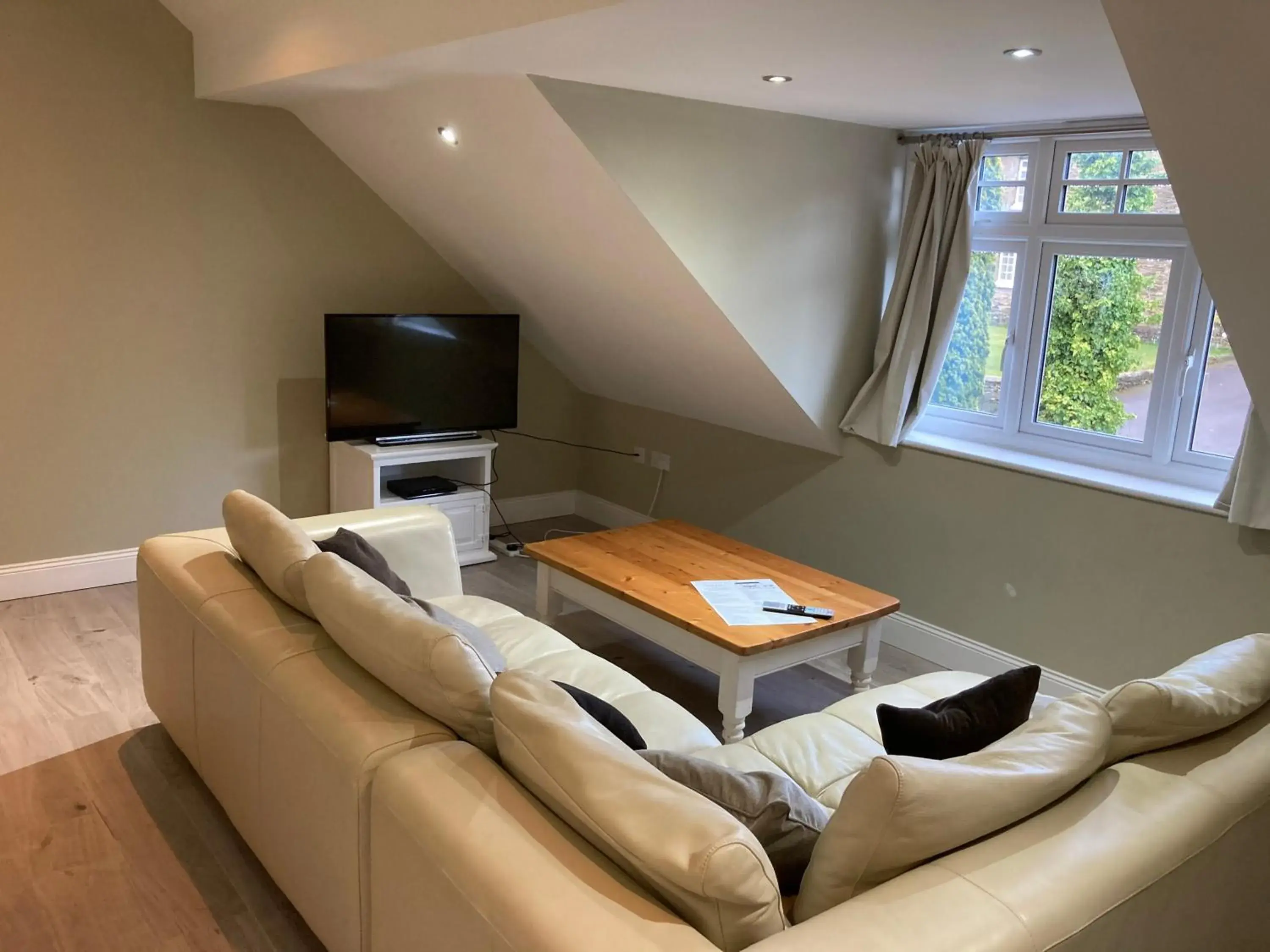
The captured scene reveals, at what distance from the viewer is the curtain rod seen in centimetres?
347

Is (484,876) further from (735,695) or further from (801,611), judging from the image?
(801,611)

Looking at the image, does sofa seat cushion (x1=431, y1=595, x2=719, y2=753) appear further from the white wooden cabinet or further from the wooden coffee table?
the white wooden cabinet

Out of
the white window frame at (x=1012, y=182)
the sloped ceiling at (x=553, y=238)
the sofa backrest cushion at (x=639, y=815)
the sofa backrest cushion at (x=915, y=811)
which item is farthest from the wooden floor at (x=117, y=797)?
the white window frame at (x=1012, y=182)

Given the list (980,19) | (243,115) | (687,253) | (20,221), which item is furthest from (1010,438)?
(20,221)

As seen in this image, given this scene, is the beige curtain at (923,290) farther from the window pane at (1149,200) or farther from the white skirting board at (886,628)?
the white skirting board at (886,628)

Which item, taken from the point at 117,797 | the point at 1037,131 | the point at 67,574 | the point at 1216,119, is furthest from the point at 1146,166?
the point at 67,574

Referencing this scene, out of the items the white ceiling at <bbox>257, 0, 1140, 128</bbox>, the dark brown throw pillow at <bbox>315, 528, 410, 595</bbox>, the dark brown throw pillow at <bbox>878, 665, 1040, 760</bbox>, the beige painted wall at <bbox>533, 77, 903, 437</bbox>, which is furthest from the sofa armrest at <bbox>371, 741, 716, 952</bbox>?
the beige painted wall at <bbox>533, 77, 903, 437</bbox>

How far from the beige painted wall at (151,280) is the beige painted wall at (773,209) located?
6.16ft

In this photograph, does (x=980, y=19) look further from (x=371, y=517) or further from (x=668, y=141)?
(x=371, y=517)

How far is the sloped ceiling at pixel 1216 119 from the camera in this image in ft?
5.48

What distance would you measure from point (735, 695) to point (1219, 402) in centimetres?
196

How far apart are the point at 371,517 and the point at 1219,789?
2.39 m

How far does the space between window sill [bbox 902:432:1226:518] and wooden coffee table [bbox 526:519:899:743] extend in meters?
0.77

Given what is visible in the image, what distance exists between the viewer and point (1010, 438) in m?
4.04
